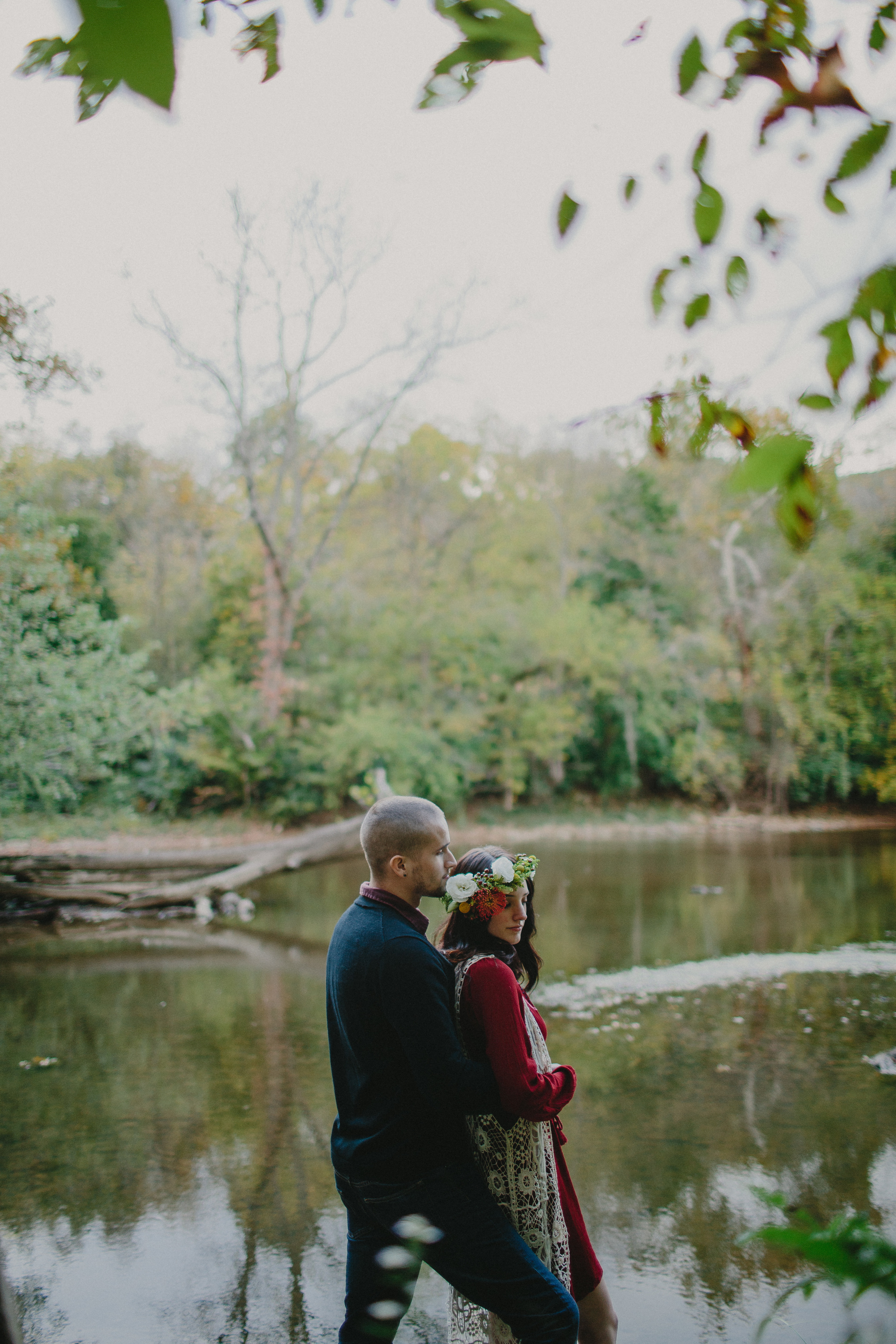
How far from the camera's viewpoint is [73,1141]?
183 inches

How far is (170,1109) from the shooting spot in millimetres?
5102

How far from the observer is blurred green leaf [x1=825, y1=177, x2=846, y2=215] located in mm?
1804

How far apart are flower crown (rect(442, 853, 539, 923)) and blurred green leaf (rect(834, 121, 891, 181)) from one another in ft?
5.55

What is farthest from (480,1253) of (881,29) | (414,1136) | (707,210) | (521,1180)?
(881,29)

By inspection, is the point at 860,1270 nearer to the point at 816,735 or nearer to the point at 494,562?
the point at 494,562

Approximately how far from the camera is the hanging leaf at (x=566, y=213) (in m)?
1.87

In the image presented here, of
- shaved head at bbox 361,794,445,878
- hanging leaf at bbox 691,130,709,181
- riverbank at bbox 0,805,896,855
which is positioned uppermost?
hanging leaf at bbox 691,130,709,181

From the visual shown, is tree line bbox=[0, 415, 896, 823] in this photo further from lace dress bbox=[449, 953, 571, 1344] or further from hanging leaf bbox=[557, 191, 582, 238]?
hanging leaf bbox=[557, 191, 582, 238]

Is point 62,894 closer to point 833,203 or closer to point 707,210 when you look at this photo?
point 707,210

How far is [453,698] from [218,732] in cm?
591

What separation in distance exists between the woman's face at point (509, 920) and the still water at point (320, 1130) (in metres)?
1.38

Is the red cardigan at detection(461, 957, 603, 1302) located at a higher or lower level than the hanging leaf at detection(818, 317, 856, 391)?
lower

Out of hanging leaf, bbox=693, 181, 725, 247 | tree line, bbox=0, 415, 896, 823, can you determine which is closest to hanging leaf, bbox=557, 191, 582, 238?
hanging leaf, bbox=693, 181, 725, 247

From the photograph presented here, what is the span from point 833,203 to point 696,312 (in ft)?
1.19
